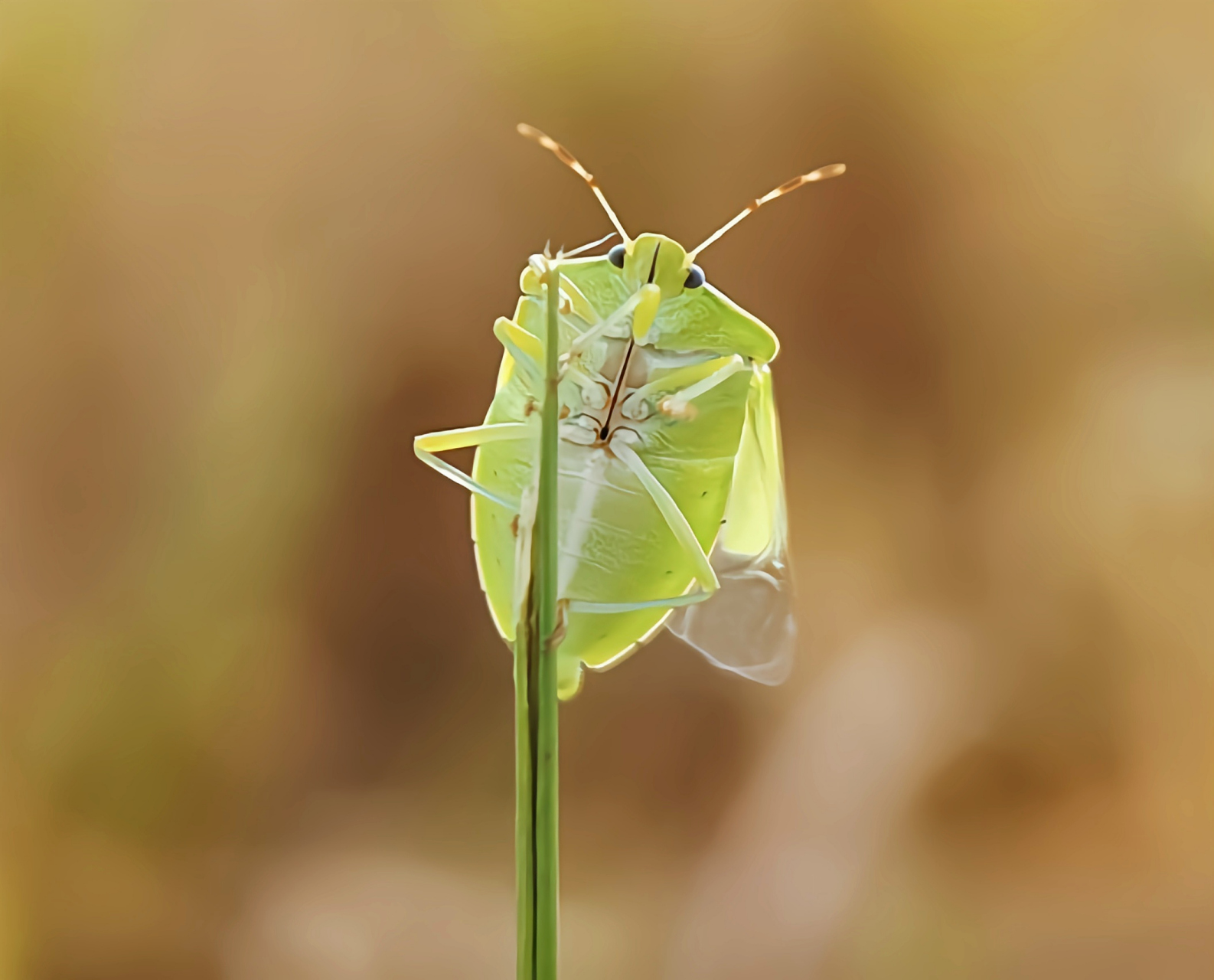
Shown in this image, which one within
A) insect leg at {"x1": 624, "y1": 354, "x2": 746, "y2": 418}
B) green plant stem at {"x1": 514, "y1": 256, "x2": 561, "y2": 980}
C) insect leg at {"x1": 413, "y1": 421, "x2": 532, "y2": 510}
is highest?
insect leg at {"x1": 624, "y1": 354, "x2": 746, "y2": 418}

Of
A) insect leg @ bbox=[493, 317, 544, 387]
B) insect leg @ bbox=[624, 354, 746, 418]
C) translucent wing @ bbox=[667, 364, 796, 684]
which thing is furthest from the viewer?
translucent wing @ bbox=[667, 364, 796, 684]

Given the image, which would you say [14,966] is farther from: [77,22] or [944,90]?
[944,90]

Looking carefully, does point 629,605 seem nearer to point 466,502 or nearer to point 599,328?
point 599,328

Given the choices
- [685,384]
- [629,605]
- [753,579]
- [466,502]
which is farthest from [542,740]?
[466,502]

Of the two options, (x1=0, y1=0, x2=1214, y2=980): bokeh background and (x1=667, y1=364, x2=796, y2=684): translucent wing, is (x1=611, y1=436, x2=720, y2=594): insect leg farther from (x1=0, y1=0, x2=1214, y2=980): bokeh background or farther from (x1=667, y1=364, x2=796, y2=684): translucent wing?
(x1=0, y1=0, x2=1214, y2=980): bokeh background

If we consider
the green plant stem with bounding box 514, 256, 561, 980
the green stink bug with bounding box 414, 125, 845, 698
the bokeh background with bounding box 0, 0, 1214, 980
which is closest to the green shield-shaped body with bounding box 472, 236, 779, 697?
the green stink bug with bounding box 414, 125, 845, 698

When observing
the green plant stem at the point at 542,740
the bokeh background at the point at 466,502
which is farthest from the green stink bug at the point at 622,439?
the bokeh background at the point at 466,502
